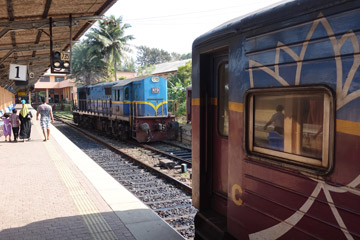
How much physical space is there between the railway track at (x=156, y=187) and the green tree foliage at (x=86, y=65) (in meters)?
35.8

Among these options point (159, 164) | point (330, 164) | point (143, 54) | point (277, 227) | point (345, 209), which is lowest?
point (159, 164)

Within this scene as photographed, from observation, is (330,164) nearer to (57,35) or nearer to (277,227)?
(277,227)

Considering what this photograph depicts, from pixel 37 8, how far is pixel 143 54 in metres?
92.5

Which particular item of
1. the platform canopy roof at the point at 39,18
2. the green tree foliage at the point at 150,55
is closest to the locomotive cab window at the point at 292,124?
the platform canopy roof at the point at 39,18

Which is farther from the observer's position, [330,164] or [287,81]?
[287,81]

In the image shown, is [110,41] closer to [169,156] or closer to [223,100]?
[169,156]

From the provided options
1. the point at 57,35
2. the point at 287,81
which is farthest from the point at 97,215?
the point at 57,35

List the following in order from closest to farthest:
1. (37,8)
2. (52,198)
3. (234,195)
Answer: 1. (234,195)
2. (52,198)
3. (37,8)

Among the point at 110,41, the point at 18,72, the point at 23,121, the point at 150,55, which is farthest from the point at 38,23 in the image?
the point at 150,55

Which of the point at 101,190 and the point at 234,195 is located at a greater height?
the point at 234,195

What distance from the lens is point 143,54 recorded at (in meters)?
99.8

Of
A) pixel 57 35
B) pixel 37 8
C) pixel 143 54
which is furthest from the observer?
pixel 143 54

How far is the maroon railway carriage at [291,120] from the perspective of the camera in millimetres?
2244

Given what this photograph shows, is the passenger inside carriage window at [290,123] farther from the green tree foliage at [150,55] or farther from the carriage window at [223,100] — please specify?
the green tree foliage at [150,55]
